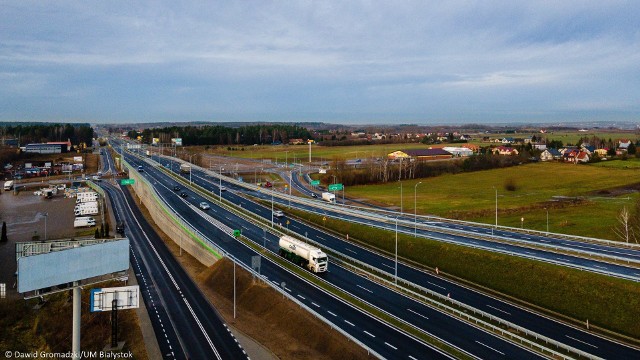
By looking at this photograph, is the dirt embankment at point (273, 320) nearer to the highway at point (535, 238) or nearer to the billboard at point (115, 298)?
the billboard at point (115, 298)

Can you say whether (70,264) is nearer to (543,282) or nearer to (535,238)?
(543,282)

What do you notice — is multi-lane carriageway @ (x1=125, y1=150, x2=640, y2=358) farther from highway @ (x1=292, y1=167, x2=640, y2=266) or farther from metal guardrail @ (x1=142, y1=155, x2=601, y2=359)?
highway @ (x1=292, y1=167, x2=640, y2=266)

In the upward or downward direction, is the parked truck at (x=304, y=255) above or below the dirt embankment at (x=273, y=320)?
above

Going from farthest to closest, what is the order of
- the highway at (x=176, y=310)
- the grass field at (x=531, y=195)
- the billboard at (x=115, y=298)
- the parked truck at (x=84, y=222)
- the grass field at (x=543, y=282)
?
the parked truck at (x=84, y=222)
the grass field at (x=531, y=195)
the grass field at (x=543, y=282)
the billboard at (x=115, y=298)
the highway at (x=176, y=310)

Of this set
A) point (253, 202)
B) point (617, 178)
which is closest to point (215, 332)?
point (253, 202)

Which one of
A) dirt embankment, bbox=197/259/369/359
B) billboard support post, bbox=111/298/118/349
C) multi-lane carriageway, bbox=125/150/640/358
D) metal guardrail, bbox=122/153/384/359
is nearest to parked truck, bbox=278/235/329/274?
metal guardrail, bbox=122/153/384/359

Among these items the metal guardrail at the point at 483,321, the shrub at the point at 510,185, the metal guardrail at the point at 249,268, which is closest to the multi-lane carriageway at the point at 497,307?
the metal guardrail at the point at 483,321
